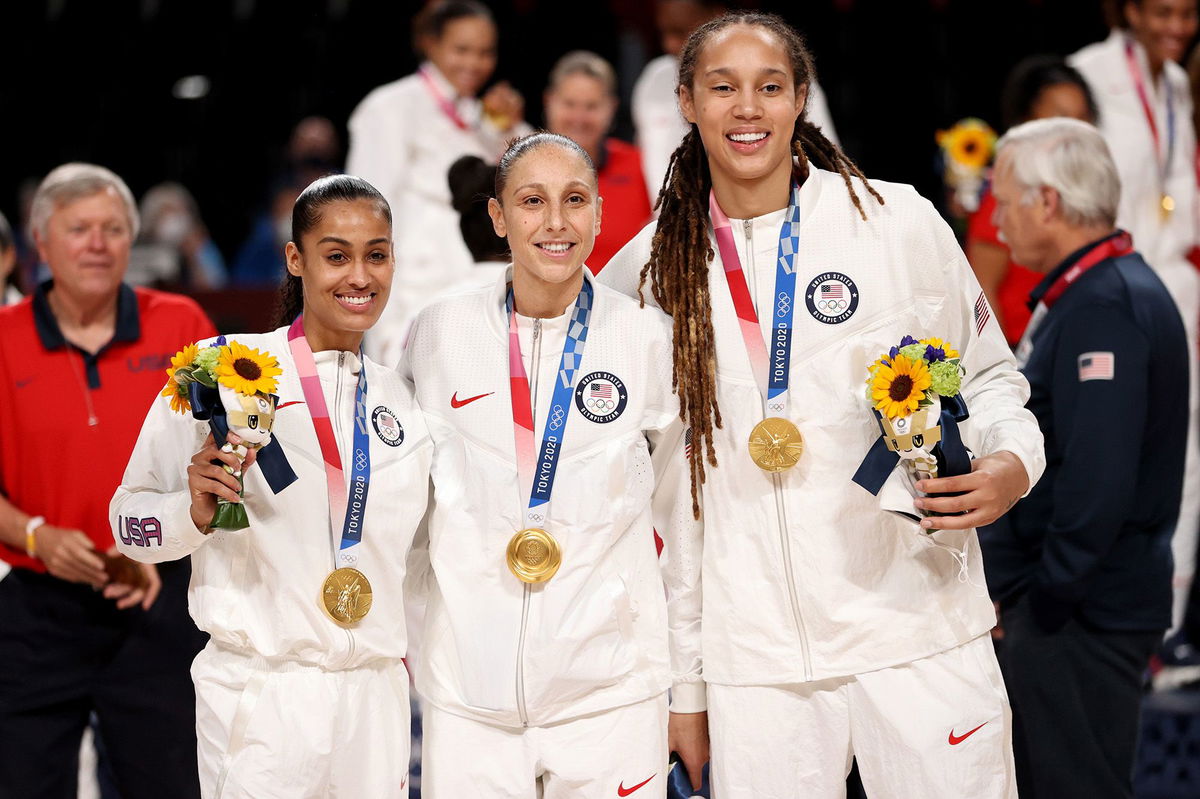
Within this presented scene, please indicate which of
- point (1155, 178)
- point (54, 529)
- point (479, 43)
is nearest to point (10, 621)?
point (54, 529)

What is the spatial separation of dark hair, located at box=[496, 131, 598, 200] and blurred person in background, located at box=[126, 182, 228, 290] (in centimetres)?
A: 490

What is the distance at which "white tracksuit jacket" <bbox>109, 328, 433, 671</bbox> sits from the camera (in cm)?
280

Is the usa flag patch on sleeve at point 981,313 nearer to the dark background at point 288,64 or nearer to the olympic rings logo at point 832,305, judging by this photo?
the olympic rings logo at point 832,305

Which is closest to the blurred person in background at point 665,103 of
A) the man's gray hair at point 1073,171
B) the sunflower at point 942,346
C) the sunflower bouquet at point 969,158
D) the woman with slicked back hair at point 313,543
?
the sunflower bouquet at point 969,158

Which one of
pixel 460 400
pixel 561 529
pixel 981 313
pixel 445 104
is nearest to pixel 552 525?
pixel 561 529

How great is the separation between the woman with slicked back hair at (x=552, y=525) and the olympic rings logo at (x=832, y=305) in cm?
34

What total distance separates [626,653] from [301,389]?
87 centimetres

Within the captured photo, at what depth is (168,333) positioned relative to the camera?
3.77 meters

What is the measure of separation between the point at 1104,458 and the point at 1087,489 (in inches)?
3.3

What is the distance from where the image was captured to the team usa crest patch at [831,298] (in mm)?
2805

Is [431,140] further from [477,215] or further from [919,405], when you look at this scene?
[919,405]

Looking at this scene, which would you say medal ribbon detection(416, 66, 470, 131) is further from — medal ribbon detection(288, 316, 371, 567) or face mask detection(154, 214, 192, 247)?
medal ribbon detection(288, 316, 371, 567)

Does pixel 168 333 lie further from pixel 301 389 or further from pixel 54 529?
pixel 301 389

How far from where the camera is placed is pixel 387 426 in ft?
9.52
